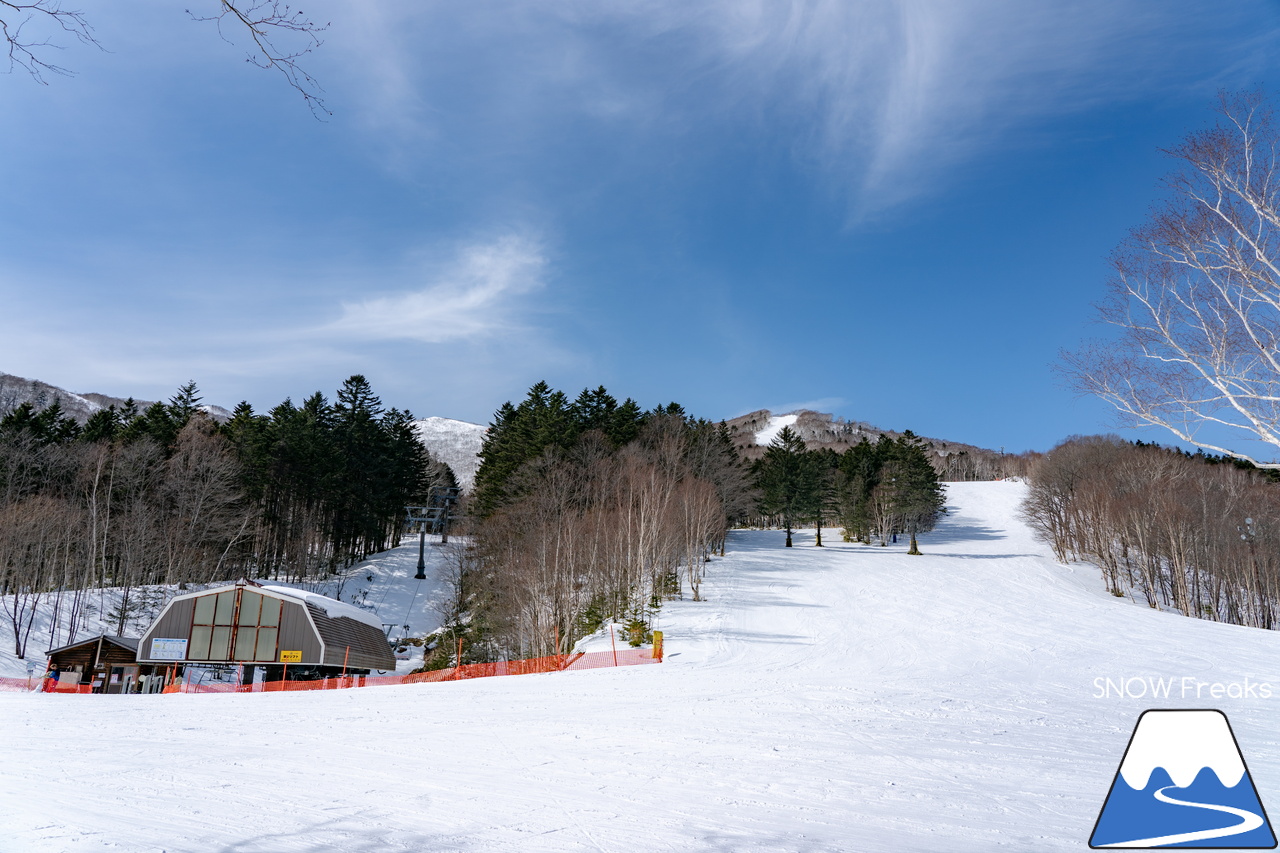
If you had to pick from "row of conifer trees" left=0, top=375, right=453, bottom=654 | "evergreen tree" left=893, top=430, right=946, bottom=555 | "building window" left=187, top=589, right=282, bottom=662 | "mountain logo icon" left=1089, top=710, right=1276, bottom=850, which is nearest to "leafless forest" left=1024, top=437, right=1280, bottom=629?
"evergreen tree" left=893, top=430, right=946, bottom=555

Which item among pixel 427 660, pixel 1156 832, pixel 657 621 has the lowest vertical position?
pixel 427 660

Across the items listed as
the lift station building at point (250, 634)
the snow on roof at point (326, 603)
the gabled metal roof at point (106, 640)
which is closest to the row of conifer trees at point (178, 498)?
the gabled metal roof at point (106, 640)

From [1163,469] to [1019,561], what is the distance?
11.8 metres

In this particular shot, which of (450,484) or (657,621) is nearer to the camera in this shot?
(657,621)

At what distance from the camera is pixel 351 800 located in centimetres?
685

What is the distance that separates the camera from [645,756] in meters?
9.32

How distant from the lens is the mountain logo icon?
4402 mm

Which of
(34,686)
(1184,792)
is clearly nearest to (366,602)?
(34,686)

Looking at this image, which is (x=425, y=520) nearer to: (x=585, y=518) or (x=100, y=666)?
(x=585, y=518)

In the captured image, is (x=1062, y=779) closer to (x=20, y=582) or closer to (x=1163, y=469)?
(x=20, y=582)

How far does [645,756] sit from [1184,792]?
6.33 metres

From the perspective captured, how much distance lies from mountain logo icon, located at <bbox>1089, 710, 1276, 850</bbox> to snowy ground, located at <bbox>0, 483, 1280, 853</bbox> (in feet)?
4.59

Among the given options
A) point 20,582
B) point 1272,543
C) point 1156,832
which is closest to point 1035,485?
point 1272,543

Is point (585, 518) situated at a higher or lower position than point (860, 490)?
lower
